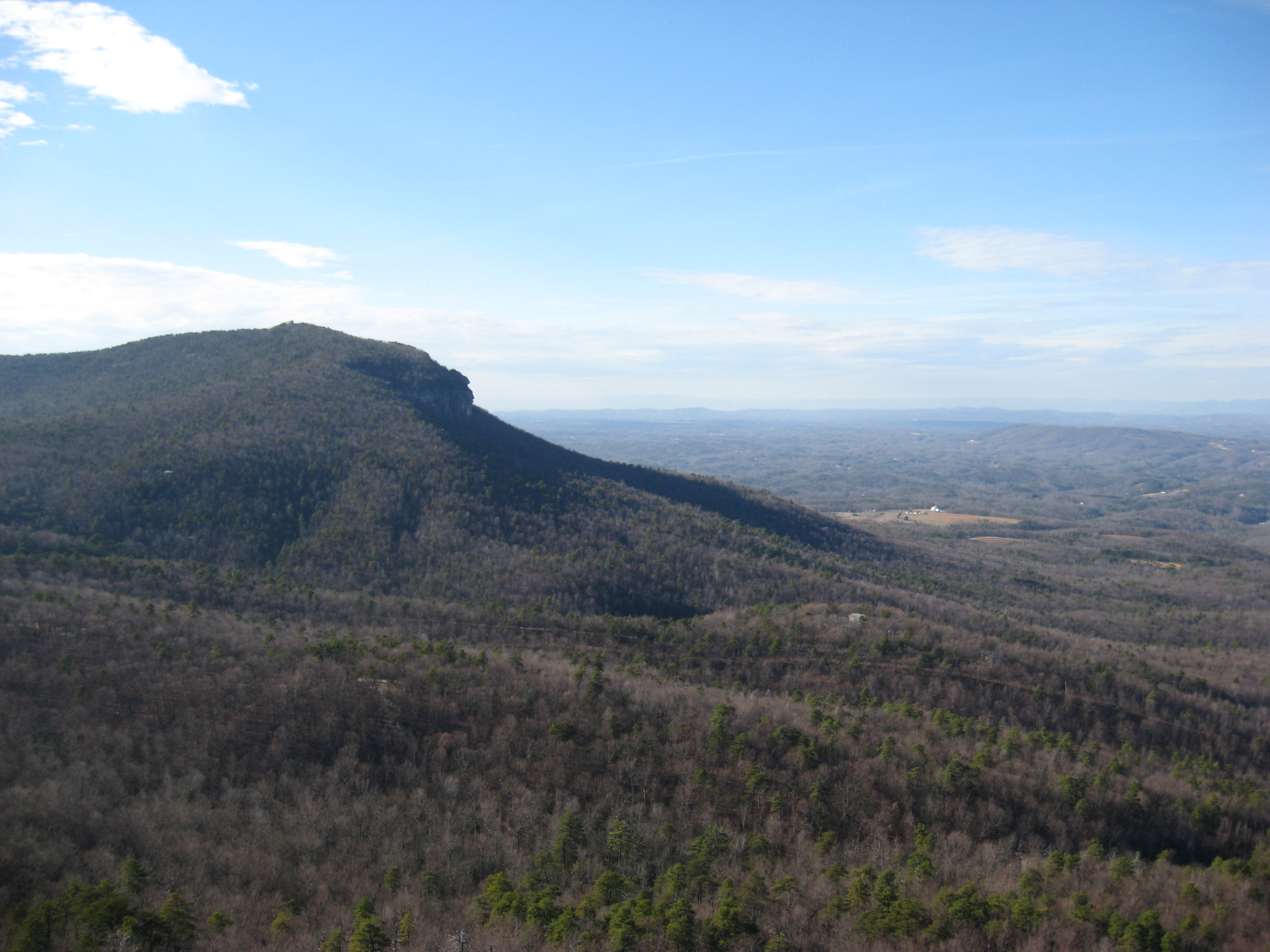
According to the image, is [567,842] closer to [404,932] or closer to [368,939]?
[404,932]

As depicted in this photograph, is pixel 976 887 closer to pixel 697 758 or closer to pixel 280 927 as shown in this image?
pixel 697 758

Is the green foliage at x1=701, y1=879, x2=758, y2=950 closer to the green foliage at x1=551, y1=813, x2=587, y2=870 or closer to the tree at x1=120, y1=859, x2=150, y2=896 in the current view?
the green foliage at x1=551, y1=813, x2=587, y2=870

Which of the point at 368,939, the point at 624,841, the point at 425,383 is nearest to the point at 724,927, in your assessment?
the point at 624,841

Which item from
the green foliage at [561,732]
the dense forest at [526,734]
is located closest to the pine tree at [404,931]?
the dense forest at [526,734]

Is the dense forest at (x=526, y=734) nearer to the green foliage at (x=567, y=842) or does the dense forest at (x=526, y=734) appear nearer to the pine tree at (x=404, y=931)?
the green foliage at (x=567, y=842)

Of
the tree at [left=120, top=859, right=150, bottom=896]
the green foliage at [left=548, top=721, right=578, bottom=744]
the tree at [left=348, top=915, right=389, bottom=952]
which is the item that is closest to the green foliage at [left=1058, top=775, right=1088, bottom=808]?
the green foliage at [left=548, top=721, right=578, bottom=744]

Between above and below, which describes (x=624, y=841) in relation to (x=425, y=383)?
below
